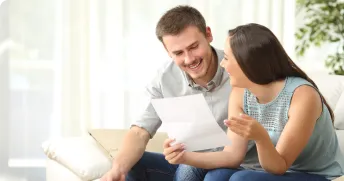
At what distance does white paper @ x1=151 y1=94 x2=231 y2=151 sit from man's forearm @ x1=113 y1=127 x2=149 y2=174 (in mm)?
243

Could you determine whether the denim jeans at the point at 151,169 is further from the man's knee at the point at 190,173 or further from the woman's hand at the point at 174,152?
the woman's hand at the point at 174,152

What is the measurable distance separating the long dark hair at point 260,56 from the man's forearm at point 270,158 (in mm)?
236

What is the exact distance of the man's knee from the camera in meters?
2.10

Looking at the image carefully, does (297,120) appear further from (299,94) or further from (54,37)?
(54,37)

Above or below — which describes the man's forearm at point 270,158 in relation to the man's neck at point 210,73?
below

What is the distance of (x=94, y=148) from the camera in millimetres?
2688

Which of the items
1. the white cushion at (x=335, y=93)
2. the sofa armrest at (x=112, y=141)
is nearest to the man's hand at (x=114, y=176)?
the sofa armrest at (x=112, y=141)

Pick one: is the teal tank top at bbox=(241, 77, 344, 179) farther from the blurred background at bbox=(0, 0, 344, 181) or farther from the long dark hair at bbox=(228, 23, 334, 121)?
the blurred background at bbox=(0, 0, 344, 181)

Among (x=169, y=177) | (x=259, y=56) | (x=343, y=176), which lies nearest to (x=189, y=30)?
(x=259, y=56)

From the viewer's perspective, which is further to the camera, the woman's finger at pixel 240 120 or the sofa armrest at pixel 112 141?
the sofa armrest at pixel 112 141

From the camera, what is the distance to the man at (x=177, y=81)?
2184 millimetres

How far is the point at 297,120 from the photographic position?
185 cm

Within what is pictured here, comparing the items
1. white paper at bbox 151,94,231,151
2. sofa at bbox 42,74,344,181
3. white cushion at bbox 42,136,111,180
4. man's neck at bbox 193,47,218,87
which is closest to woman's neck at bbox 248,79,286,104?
white paper at bbox 151,94,231,151

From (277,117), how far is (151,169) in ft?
1.73
